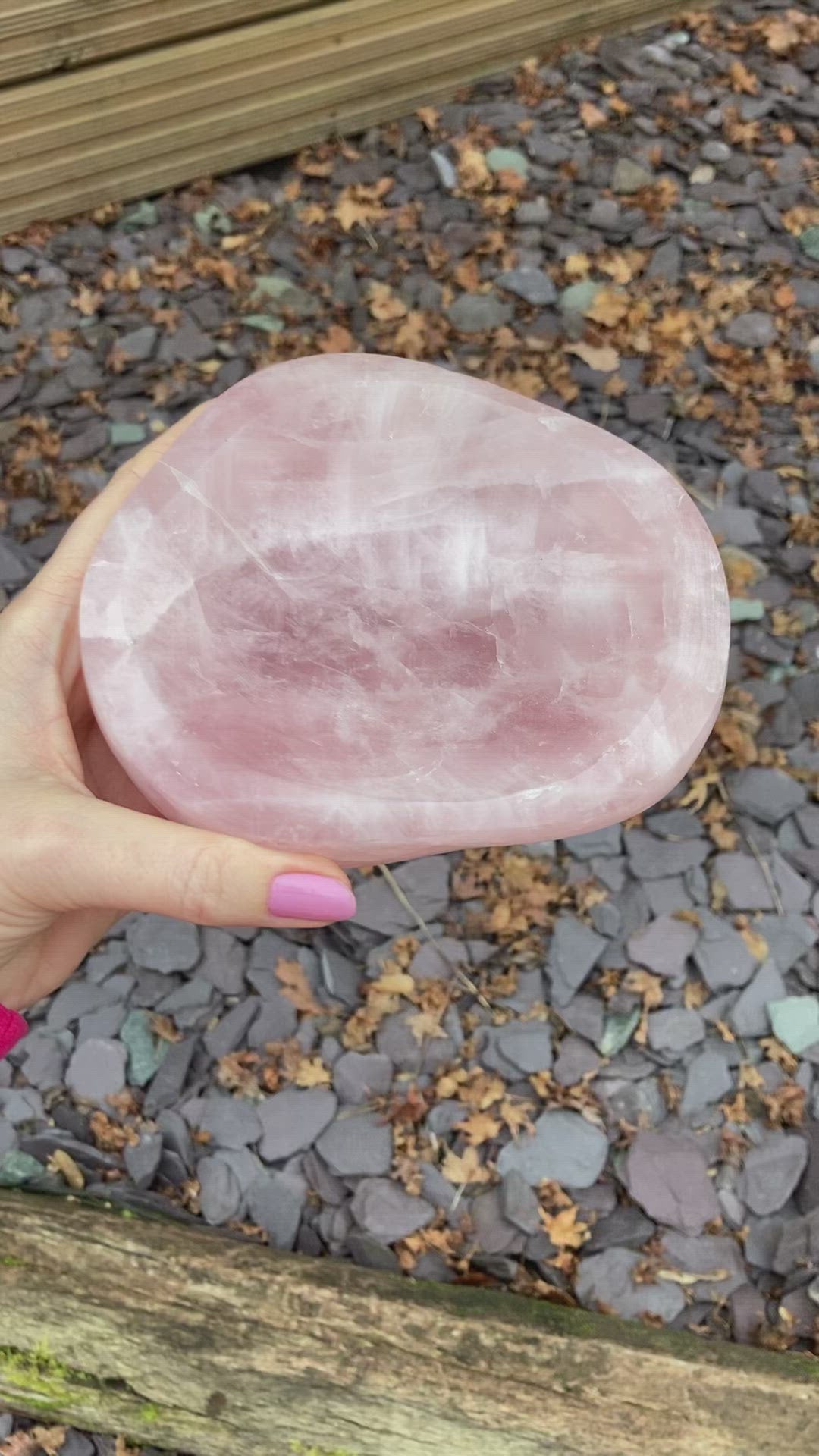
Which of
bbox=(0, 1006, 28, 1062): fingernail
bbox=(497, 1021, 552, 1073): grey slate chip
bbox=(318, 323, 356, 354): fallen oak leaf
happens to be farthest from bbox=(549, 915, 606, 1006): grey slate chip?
bbox=(318, 323, 356, 354): fallen oak leaf

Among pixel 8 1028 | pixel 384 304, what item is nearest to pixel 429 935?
pixel 8 1028

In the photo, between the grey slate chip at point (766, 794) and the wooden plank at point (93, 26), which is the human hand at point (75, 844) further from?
the wooden plank at point (93, 26)

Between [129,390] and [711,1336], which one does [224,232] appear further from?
[711,1336]

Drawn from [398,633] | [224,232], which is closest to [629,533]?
[398,633]

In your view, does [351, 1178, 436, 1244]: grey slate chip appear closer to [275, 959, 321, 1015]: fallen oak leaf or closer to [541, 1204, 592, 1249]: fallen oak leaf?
[541, 1204, 592, 1249]: fallen oak leaf

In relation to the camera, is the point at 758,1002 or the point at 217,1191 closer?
the point at 217,1191

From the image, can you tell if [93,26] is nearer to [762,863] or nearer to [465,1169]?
[762,863]
